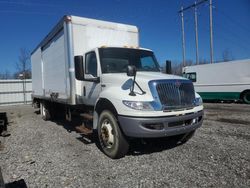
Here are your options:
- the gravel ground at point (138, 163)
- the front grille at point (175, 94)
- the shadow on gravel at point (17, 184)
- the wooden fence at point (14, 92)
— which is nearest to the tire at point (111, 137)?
the gravel ground at point (138, 163)

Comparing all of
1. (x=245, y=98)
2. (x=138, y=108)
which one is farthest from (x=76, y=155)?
(x=245, y=98)

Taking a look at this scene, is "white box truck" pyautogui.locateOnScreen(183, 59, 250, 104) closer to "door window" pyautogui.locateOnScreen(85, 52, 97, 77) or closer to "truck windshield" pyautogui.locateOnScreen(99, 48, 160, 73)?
"truck windshield" pyautogui.locateOnScreen(99, 48, 160, 73)

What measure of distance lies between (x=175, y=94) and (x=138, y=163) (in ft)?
5.20

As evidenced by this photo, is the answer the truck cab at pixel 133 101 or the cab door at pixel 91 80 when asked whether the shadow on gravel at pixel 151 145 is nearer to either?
the truck cab at pixel 133 101

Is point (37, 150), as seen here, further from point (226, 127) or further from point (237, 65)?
point (237, 65)

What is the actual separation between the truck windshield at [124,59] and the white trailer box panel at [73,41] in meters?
0.42

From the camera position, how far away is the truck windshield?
609 centimetres

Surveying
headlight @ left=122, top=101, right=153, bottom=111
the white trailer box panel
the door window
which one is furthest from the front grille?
the white trailer box panel

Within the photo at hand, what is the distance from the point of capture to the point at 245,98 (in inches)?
670

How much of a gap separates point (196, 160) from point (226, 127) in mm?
3848

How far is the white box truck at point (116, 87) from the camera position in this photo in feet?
15.5

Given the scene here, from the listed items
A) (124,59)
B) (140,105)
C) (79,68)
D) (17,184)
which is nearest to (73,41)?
(79,68)

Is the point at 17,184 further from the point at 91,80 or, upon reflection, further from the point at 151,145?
the point at 151,145

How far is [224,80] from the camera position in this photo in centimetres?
1795
